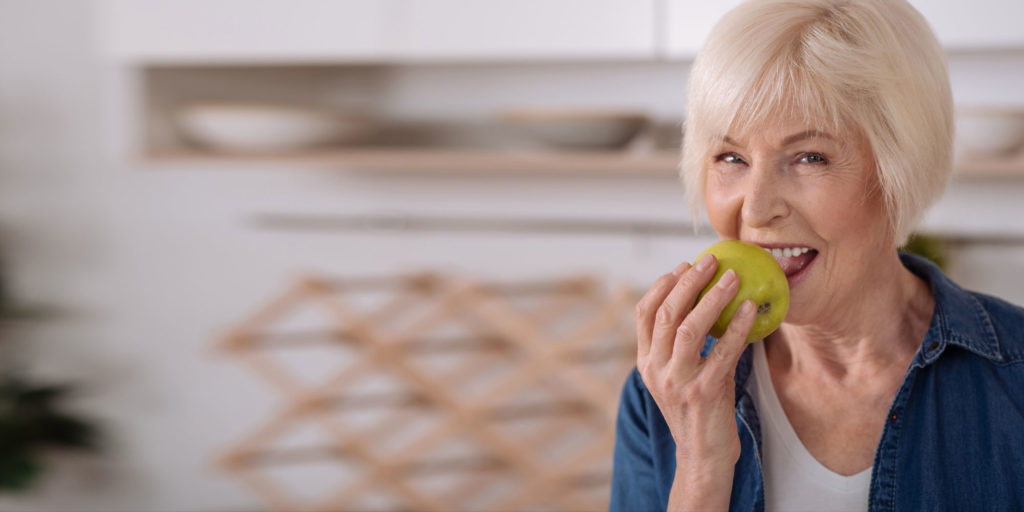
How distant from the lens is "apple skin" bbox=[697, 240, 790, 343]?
0.82m

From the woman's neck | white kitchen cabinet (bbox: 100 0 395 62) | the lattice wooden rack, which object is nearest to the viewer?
the woman's neck

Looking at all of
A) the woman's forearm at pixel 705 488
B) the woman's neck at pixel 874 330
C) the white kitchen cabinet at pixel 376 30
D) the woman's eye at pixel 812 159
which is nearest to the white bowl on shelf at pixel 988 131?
the white kitchen cabinet at pixel 376 30

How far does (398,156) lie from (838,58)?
1059mm

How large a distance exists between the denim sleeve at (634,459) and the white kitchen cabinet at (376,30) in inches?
31.9

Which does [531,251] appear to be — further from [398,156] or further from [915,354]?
[915,354]

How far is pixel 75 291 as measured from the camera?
227 cm

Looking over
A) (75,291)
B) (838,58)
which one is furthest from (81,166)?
(838,58)

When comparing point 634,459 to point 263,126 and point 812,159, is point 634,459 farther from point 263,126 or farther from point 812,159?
point 263,126

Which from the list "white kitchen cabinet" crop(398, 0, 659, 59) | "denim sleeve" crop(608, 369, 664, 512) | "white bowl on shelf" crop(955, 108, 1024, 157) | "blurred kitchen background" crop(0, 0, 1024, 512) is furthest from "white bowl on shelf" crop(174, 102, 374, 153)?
"white bowl on shelf" crop(955, 108, 1024, 157)

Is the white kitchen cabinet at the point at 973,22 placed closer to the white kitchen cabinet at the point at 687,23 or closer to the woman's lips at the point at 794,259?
the white kitchen cabinet at the point at 687,23

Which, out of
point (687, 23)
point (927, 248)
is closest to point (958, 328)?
point (927, 248)

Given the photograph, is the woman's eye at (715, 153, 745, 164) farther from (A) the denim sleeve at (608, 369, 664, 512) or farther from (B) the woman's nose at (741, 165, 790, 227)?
(A) the denim sleeve at (608, 369, 664, 512)

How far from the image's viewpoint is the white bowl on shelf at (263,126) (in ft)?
5.69

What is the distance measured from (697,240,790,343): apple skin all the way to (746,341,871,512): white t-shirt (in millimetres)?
132
